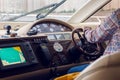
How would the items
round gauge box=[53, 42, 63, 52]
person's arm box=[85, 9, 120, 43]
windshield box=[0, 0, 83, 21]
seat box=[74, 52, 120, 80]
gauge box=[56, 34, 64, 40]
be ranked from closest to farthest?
seat box=[74, 52, 120, 80] < person's arm box=[85, 9, 120, 43] < round gauge box=[53, 42, 63, 52] < gauge box=[56, 34, 64, 40] < windshield box=[0, 0, 83, 21]

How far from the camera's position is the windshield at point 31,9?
3.99 metres

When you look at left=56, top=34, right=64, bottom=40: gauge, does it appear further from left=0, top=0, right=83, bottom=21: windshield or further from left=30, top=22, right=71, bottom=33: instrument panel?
left=0, top=0, right=83, bottom=21: windshield

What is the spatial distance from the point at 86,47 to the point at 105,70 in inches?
76.0

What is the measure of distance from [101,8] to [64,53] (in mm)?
1228

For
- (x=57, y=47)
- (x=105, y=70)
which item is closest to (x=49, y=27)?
(x=57, y=47)

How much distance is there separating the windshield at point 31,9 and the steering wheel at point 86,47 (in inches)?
30.6

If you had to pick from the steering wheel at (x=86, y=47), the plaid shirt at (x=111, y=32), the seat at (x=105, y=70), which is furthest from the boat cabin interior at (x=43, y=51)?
the seat at (x=105, y=70)

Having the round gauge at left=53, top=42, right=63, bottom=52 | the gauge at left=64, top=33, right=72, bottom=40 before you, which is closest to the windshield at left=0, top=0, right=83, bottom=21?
the gauge at left=64, top=33, right=72, bottom=40

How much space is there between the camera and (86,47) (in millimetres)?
3342

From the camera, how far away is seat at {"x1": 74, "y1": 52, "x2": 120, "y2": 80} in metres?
1.40

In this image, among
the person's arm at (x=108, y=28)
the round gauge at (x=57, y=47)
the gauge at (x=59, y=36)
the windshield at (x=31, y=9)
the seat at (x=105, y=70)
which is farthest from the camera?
the windshield at (x=31, y=9)

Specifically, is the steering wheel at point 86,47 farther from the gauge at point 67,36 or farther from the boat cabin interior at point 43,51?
the gauge at point 67,36

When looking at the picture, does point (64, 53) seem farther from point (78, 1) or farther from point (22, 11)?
point (78, 1)

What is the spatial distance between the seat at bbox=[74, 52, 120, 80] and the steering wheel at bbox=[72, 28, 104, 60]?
5.88 feet
